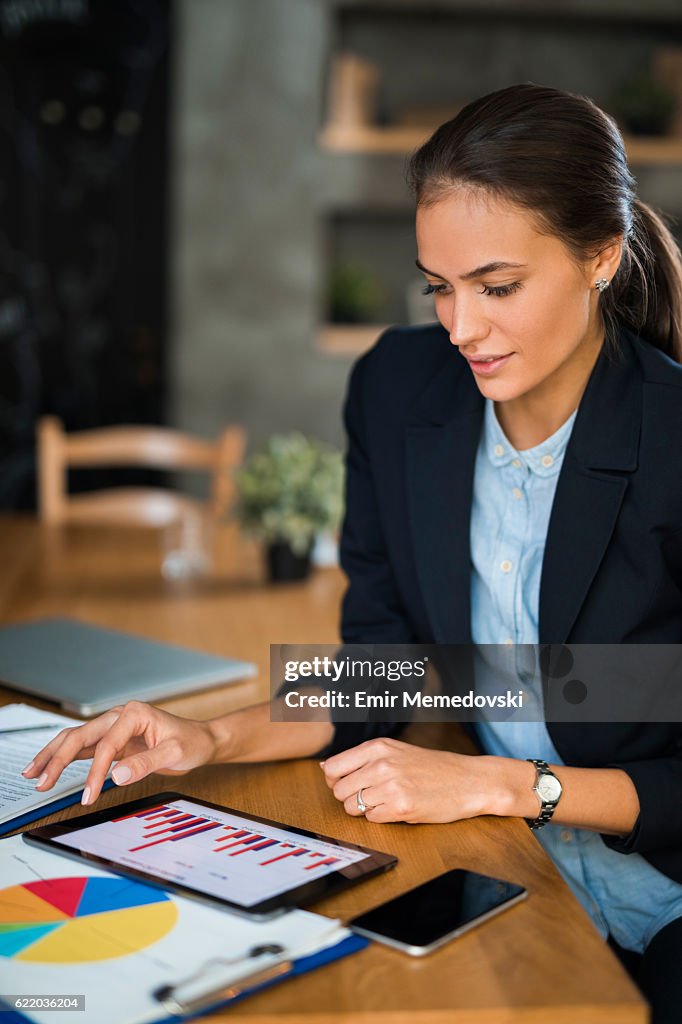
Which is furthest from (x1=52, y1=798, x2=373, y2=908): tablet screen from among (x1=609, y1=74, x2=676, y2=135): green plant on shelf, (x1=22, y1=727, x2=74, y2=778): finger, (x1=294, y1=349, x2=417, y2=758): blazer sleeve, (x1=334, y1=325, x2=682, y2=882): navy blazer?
(x1=609, y1=74, x2=676, y2=135): green plant on shelf

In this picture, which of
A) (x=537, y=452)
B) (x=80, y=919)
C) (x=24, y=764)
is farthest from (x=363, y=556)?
(x=80, y=919)

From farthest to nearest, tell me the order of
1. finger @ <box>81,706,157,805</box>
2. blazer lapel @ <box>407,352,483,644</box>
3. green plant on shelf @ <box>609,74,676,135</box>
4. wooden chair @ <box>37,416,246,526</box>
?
green plant on shelf @ <box>609,74,676,135</box>
wooden chair @ <box>37,416,246,526</box>
blazer lapel @ <box>407,352,483,644</box>
finger @ <box>81,706,157,805</box>

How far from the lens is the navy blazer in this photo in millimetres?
1198

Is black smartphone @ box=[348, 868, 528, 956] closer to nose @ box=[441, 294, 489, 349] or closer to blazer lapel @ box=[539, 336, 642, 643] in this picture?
blazer lapel @ box=[539, 336, 642, 643]

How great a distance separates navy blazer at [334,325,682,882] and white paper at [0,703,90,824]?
0.28 meters

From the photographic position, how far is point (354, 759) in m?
1.01

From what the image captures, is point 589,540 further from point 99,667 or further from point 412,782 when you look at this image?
point 99,667

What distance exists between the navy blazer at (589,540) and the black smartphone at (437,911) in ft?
0.97

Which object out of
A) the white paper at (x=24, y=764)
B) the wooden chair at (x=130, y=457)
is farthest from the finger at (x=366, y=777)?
the wooden chair at (x=130, y=457)

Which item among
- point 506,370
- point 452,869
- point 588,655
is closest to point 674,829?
point 588,655

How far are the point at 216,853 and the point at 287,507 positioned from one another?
1.19 metres

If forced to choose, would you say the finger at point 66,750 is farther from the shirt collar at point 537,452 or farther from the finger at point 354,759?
the shirt collar at point 537,452

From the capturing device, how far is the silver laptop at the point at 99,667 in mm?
1303

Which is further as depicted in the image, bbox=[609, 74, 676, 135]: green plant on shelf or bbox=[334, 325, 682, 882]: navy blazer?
bbox=[609, 74, 676, 135]: green plant on shelf
